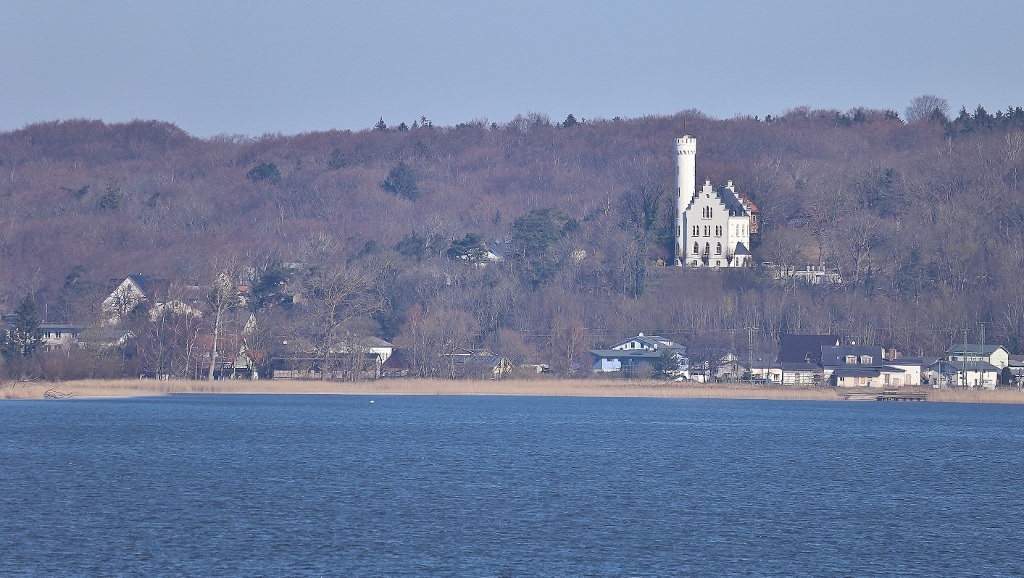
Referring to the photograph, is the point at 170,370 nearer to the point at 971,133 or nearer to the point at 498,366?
the point at 498,366

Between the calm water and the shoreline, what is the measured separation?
1038cm

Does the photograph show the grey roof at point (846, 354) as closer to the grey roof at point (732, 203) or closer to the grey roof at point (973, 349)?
the grey roof at point (973, 349)

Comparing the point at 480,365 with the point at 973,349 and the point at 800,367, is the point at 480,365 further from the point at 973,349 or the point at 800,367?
the point at 973,349

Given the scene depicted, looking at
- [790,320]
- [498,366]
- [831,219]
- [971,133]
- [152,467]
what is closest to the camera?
[152,467]

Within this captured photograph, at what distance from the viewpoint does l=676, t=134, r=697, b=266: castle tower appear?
112 meters

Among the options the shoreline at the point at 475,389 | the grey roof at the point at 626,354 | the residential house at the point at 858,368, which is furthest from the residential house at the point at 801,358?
the grey roof at the point at 626,354

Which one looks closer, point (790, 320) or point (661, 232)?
point (790, 320)

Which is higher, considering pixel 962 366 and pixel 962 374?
pixel 962 366

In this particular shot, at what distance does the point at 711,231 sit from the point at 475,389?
44.3m

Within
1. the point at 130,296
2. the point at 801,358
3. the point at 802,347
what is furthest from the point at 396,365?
the point at 802,347

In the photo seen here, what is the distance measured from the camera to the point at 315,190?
156 m

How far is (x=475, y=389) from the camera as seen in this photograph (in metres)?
72.4

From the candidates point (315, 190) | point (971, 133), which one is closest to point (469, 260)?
point (315, 190)

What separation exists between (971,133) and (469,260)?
6462 centimetres
